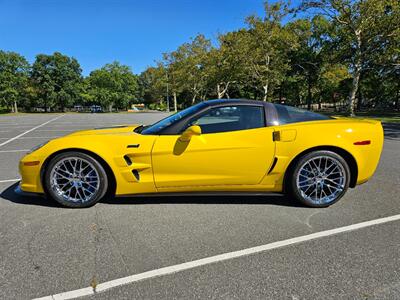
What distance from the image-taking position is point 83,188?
3.36 metres

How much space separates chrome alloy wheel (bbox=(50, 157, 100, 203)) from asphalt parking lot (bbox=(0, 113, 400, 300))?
0.19m

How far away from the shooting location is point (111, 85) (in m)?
62.6

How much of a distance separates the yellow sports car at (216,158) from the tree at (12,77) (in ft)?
188

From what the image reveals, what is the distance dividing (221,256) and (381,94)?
52.4 m

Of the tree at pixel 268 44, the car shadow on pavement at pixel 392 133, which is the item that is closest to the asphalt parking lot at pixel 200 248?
the car shadow on pavement at pixel 392 133

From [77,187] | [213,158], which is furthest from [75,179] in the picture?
[213,158]

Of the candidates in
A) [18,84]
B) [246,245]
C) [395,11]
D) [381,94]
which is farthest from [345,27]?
[18,84]

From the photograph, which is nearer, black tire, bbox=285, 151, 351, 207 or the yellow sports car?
the yellow sports car

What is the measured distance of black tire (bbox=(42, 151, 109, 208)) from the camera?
10.7ft

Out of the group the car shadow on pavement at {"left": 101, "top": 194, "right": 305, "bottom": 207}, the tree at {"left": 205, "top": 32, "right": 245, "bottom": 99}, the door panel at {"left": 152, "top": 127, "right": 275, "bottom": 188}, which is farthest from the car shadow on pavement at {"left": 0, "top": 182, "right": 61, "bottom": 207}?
the tree at {"left": 205, "top": 32, "right": 245, "bottom": 99}

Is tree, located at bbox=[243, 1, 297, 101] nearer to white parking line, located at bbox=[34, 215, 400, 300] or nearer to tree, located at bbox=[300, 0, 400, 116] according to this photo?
tree, located at bbox=[300, 0, 400, 116]

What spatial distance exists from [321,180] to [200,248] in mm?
1821

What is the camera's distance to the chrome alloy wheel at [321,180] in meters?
3.37

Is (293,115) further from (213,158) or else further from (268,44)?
(268,44)
